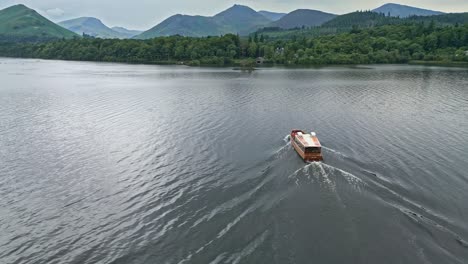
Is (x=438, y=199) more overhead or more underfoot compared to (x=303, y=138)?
more underfoot

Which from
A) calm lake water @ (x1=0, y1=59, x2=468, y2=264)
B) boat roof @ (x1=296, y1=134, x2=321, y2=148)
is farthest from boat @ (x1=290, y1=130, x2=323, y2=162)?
calm lake water @ (x1=0, y1=59, x2=468, y2=264)

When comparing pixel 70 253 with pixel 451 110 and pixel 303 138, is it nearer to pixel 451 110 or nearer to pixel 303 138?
pixel 303 138

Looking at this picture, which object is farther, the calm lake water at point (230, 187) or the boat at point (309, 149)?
the boat at point (309, 149)

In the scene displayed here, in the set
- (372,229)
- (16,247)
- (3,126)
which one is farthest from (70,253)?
(3,126)

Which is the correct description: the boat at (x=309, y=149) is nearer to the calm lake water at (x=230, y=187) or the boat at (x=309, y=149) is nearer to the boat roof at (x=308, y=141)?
the boat roof at (x=308, y=141)

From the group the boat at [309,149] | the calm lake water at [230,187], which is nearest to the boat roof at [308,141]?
the boat at [309,149]

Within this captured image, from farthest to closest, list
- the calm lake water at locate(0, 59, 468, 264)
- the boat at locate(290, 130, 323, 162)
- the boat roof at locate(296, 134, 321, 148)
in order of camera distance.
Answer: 1. the boat roof at locate(296, 134, 321, 148)
2. the boat at locate(290, 130, 323, 162)
3. the calm lake water at locate(0, 59, 468, 264)

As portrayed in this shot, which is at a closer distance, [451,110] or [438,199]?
[438,199]

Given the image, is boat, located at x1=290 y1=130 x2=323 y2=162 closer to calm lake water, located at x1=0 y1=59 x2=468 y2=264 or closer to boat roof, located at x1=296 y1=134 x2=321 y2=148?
boat roof, located at x1=296 y1=134 x2=321 y2=148
